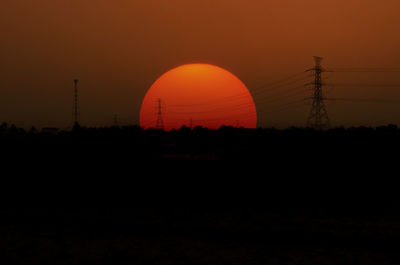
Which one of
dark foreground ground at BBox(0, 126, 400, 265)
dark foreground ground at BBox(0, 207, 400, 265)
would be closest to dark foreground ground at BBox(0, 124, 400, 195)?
dark foreground ground at BBox(0, 126, 400, 265)

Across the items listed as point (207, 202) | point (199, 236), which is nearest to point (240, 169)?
point (207, 202)

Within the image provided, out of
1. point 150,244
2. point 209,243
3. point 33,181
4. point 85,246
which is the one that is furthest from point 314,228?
point 33,181

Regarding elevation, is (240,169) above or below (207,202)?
above

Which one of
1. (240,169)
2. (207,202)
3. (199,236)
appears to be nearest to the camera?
(199,236)

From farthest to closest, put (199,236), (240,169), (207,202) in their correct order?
(240,169), (207,202), (199,236)

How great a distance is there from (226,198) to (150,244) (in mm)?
6090

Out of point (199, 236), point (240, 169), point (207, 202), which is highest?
point (240, 169)

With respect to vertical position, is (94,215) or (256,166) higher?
(256,166)

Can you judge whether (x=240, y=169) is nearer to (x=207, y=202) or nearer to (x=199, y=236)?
(x=207, y=202)

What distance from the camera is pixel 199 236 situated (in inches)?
390

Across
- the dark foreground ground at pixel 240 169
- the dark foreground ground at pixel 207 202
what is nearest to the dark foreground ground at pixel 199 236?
the dark foreground ground at pixel 207 202

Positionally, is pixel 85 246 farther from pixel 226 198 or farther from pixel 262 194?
pixel 262 194

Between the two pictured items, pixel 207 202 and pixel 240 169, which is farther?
pixel 240 169

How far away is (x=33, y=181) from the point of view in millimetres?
16781
